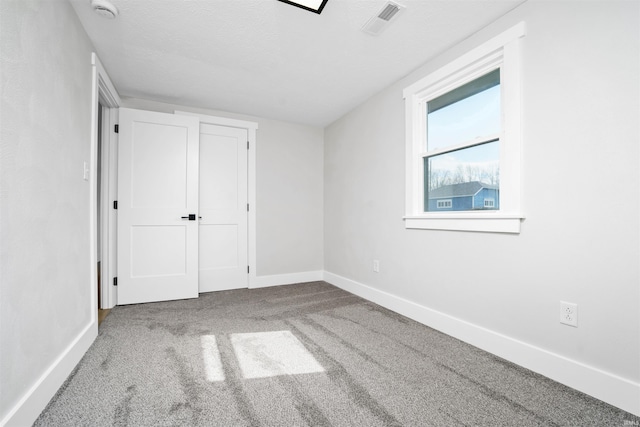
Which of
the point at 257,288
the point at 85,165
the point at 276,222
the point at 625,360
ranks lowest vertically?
the point at 257,288

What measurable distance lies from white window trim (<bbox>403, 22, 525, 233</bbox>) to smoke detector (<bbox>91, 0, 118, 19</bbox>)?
2376mm

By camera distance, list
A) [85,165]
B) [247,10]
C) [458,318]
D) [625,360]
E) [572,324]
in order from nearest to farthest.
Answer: [625,360]
[572,324]
[247,10]
[85,165]
[458,318]

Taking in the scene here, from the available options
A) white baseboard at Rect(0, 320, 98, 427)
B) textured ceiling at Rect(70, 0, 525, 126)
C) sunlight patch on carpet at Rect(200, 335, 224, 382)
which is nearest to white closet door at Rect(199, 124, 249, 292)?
textured ceiling at Rect(70, 0, 525, 126)

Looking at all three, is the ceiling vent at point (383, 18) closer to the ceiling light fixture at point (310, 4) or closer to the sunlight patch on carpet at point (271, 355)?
the ceiling light fixture at point (310, 4)

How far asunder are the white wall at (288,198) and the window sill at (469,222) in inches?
71.6

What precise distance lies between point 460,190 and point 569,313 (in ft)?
3.59

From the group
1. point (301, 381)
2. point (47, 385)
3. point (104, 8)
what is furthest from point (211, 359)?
point (104, 8)

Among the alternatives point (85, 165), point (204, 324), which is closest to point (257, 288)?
point (204, 324)

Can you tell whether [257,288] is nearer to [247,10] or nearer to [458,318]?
[458,318]

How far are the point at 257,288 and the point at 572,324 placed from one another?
319 centimetres

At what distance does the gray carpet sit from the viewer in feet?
4.41

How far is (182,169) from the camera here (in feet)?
11.0

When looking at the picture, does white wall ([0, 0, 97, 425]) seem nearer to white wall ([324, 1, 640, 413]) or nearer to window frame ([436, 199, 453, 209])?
white wall ([324, 1, 640, 413])

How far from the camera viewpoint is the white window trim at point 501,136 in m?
1.87
